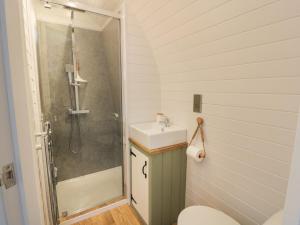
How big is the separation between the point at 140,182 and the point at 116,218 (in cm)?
54

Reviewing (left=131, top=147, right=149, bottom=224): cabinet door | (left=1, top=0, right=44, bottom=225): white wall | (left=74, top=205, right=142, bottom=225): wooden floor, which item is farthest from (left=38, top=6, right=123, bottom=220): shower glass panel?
(left=1, top=0, right=44, bottom=225): white wall

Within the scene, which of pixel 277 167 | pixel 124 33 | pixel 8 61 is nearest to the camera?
→ pixel 8 61

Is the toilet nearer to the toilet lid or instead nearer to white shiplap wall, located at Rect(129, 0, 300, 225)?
the toilet lid

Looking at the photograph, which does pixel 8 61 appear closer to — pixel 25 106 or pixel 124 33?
pixel 25 106

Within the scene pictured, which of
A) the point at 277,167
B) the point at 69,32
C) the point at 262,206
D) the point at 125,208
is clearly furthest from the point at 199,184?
the point at 69,32

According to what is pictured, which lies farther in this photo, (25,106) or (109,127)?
(109,127)

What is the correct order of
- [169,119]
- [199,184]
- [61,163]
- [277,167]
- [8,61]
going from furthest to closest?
[61,163] < [169,119] < [199,184] < [277,167] < [8,61]

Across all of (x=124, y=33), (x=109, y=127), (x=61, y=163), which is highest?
(x=124, y=33)

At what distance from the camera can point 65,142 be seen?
2121 millimetres

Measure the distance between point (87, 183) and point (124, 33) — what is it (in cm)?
204

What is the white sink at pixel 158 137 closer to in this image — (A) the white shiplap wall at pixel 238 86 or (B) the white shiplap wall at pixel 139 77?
(A) the white shiplap wall at pixel 238 86

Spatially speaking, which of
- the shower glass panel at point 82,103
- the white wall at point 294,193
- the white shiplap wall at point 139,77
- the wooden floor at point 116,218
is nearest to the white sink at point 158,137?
the white shiplap wall at point 139,77

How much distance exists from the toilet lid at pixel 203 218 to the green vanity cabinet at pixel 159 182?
0.36 meters

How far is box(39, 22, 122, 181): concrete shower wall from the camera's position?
1869 mm
